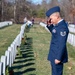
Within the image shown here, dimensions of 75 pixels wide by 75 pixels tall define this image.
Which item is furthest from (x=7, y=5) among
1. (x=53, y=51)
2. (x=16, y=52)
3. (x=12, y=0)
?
(x=53, y=51)

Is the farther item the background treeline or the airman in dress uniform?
the background treeline

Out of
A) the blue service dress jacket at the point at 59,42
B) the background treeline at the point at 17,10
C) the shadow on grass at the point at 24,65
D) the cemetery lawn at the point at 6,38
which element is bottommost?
the shadow on grass at the point at 24,65

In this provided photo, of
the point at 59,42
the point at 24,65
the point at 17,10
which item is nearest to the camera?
the point at 59,42

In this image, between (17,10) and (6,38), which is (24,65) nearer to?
(6,38)

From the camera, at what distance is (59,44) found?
611cm

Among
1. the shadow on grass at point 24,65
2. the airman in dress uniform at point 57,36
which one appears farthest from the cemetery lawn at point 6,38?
the airman in dress uniform at point 57,36

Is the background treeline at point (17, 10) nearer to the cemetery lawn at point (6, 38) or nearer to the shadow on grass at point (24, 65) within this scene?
the cemetery lawn at point (6, 38)

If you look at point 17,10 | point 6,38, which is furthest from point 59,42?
point 17,10

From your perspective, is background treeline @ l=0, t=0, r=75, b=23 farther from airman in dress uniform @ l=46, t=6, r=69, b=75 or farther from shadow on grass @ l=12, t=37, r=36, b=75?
airman in dress uniform @ l=46, t=6, r=69, b=75

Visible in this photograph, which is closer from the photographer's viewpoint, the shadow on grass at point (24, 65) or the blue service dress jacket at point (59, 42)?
the blue service dress jacket at point (59, 42)

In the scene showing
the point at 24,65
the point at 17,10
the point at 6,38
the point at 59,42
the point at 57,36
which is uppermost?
the point at 17,10

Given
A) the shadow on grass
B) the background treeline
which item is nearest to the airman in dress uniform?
the shadow on grass

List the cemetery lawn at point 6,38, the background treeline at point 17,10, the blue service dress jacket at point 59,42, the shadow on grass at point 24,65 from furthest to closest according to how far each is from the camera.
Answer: the background treeline at point 17,10
the cemetery lawn at point 6,38
the shadow on grass at point 24,65
the blue service dress jacket at point 59,42

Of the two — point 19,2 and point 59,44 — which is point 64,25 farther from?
point 19,2
